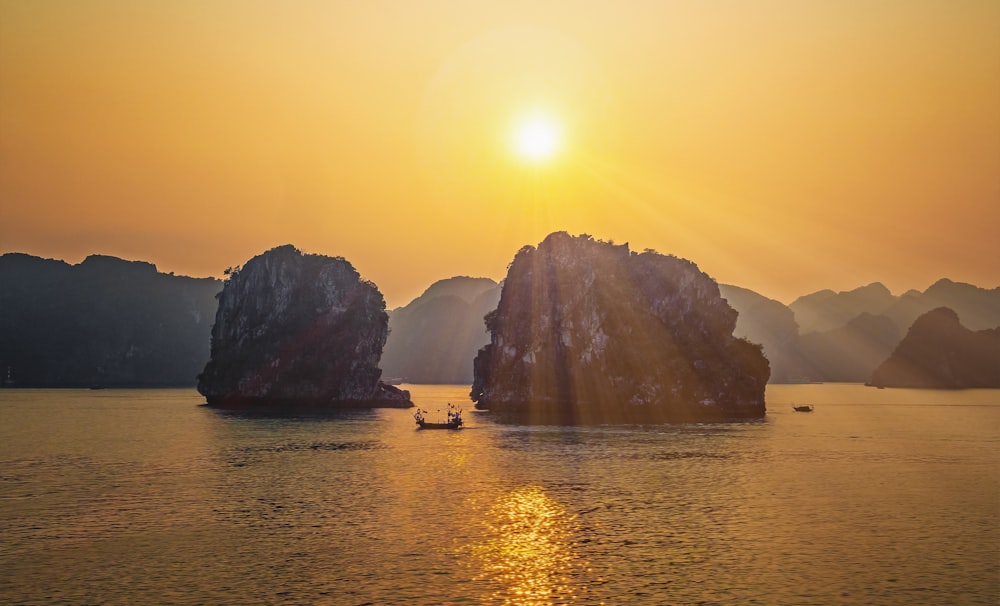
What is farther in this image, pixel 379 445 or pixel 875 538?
pixel 379 445

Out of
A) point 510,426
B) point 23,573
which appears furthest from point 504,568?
point 510,426

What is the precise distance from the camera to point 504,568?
43.6m

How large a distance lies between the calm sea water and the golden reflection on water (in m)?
0.20

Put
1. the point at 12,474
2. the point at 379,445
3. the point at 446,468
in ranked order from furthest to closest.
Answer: the point at 379,445, the point at 446,468, the point at 12,474

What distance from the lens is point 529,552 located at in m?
47.4

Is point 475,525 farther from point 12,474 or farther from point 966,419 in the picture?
point 966,419

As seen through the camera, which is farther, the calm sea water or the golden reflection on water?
the calm sea water

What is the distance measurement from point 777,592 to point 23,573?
133ft

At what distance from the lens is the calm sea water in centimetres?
3984

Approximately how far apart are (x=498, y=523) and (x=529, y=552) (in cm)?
909

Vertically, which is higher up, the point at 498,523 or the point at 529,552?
the point at 498,523

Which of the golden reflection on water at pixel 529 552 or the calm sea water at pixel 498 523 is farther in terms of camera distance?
the calm sea water at pixel 498 523

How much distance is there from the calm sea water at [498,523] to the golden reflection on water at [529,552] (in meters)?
0.20

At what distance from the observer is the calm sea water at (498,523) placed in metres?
39.8
